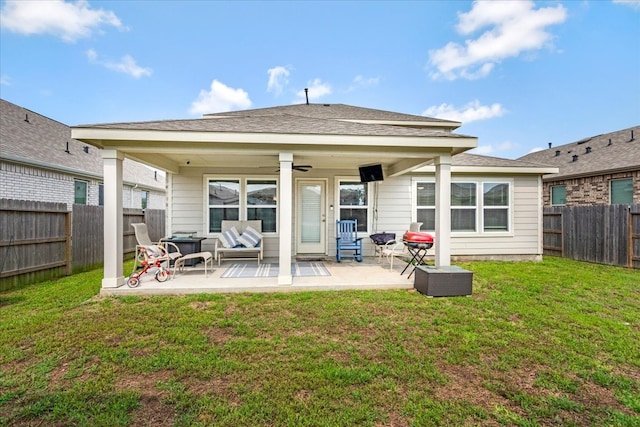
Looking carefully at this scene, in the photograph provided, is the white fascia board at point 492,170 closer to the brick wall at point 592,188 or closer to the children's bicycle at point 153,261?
the brick wall at point 592,188

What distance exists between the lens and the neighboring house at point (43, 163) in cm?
830

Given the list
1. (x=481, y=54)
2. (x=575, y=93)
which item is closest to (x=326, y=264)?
(x=481, y=54)

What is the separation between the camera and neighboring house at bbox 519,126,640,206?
9.73 m

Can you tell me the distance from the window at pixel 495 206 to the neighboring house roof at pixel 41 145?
503 inches

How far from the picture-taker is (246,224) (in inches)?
295

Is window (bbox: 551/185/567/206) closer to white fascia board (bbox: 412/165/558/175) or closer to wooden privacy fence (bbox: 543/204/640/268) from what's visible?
wooden privacy fence (bbox: 543/204/640/268)

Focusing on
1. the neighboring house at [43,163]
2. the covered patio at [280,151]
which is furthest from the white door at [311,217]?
the neighboring house at [43,163]

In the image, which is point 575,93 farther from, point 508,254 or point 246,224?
point 246,224

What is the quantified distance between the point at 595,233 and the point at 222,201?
33.2 ft

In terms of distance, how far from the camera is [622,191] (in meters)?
9.88

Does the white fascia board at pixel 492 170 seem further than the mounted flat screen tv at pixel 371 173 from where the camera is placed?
Yes

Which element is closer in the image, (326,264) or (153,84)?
(326,264)

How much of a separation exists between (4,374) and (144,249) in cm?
297

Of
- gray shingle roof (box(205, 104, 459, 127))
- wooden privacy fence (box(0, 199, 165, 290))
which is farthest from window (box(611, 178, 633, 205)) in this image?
wooden privacy fence (box(0, 199, 165, 290))
